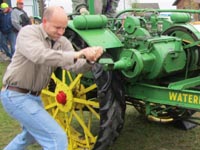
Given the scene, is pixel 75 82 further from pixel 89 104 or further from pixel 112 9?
pixel 112 9

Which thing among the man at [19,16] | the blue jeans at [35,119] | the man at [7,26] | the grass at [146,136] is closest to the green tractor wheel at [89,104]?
the grass at [146,136]

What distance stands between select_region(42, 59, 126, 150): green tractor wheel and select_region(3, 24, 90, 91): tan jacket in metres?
0.50

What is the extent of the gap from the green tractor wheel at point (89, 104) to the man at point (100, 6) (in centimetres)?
83

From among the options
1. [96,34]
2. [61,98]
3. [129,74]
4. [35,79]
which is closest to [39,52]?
[35,79]

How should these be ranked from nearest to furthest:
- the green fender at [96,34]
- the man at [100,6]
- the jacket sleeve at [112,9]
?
the green fender at [96,34] → the man at [100,6] → the jacket sleeve at [112,9]

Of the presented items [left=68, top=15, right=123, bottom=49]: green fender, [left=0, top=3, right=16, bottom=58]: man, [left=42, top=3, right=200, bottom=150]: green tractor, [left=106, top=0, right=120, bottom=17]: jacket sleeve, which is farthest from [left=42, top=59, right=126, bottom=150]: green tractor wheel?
[left=0, top=3, right=16, bottom=58]: man

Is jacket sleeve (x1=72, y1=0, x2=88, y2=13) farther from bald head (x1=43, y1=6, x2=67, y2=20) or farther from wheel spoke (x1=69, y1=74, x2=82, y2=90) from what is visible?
bald head (x1=43, y1=6, x2=67, y2=20)

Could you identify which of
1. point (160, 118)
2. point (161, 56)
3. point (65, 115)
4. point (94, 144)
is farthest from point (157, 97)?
point (160, 118)

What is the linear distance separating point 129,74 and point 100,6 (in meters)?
1.57

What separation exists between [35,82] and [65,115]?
3.68 feet

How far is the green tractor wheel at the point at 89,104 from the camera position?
3.89 metres

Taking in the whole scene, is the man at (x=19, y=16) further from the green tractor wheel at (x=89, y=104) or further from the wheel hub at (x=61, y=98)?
the wheel hub at (x=61, y=98)

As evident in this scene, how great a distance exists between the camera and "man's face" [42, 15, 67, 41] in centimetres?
314

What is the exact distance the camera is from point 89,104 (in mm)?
4238
